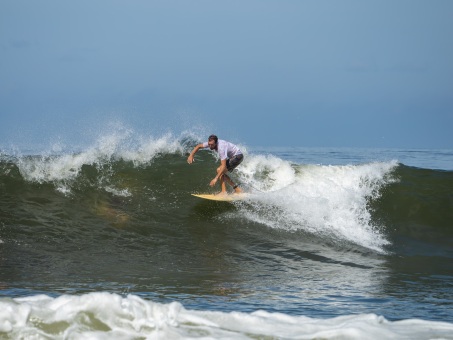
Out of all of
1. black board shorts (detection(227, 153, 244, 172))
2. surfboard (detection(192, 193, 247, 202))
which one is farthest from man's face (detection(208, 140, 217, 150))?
surfboard (detection(192, 193, 247, 202))

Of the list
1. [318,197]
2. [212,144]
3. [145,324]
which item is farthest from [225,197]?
[145,324]

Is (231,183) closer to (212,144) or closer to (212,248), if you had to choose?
(212,144)

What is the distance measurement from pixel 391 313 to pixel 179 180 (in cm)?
912

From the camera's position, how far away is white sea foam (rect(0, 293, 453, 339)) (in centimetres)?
510

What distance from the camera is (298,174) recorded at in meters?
16.8

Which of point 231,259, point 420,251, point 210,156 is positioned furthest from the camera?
point 210,156

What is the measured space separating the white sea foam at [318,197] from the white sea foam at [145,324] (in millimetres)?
6296

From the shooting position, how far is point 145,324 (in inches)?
205

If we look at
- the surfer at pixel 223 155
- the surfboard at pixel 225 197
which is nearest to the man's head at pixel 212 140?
the surfer at pixel 223 155

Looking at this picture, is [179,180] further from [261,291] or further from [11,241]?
[261,291]

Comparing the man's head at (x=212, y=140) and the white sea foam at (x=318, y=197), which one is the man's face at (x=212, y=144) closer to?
the man's head at (x=212, y=140)

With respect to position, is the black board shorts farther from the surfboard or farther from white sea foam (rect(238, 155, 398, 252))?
white sea foam (rect(238, 155, 398, 252))

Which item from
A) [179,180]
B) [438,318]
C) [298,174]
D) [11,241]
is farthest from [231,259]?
[298,174]

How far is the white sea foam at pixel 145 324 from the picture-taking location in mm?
5096
